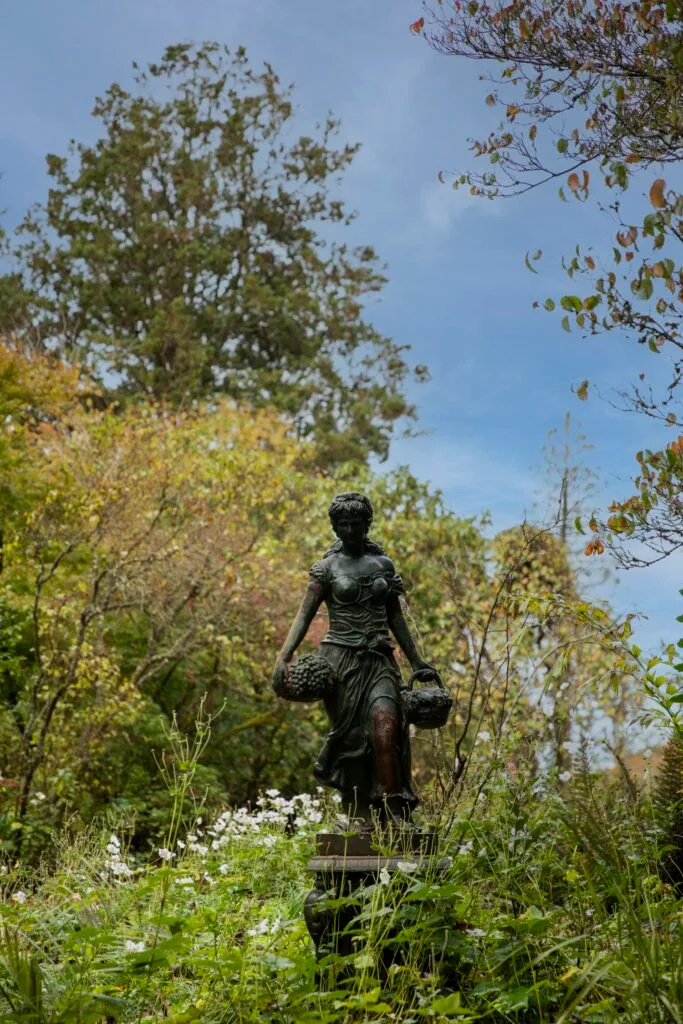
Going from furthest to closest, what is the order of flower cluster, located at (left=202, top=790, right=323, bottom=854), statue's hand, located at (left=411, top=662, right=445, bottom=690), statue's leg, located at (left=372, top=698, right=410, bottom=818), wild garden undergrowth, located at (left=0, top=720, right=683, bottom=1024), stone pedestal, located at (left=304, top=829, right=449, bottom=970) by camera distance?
flower cluster, located at (left=202, top=790, right=323, bottom=854), statue's hand, located at (left=411, top=662, right=445, bottom=690), statue's leg, located at (left=372, top=698, right=410, bottom=818), stone pedestal, located at (left=304, top=829, right=449, bottom=970), wild garden undergrowth, located at (left=0, top=720, right=683, bottom=1024)

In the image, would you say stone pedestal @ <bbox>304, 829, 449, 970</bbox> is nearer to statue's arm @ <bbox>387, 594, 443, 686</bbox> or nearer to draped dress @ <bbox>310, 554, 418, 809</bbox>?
draped dress @ <bbox>310, 554, 418, 809</bbox>

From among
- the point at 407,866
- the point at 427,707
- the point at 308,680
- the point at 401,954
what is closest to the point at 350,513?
the point at 308,680

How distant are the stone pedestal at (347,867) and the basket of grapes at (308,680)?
0.64m

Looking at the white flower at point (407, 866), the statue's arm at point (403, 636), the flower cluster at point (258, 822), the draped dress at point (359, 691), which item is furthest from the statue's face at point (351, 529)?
the flower cluster at point (258, 822)

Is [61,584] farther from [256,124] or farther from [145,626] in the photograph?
[256,124]

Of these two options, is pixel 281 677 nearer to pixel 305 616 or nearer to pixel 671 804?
pixel 305 616

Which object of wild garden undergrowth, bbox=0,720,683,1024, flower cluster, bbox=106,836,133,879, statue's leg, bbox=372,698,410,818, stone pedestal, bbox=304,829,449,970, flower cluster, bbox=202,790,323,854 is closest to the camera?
wild garden undergrowth, bbox=0,720,683,1024

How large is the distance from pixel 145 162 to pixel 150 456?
1263 centimetres

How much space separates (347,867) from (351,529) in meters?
1.60

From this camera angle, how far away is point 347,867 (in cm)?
416

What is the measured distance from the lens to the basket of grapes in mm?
4605

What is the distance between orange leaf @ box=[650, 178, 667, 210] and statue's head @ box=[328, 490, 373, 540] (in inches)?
A: 74.0

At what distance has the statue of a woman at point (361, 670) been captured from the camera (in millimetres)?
4578

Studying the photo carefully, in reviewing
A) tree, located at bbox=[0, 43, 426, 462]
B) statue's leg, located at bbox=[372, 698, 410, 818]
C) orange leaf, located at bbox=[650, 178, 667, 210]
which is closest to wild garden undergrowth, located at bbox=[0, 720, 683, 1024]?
statue's leg, located at bbox=[372, 698, 410, 818]
